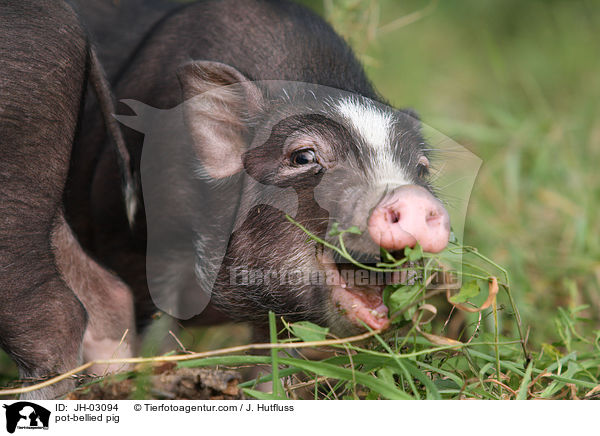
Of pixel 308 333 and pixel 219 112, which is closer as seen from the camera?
pixel 308 333

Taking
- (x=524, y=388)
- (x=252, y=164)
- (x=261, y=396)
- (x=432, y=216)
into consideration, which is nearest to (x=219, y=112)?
(x=252, y=164)

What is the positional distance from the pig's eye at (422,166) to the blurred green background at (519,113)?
76cm

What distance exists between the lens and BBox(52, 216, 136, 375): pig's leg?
249 cm

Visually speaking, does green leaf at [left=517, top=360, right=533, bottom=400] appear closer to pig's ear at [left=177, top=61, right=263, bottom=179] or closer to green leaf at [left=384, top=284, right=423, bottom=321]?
green leaf at [left=384, top=284, right=423, bottom=321]

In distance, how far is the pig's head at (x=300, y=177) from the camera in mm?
2230

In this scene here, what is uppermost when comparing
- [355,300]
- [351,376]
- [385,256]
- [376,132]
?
[376,132]

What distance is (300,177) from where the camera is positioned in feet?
7.89

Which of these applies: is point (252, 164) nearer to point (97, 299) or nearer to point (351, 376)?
point (97, 299)

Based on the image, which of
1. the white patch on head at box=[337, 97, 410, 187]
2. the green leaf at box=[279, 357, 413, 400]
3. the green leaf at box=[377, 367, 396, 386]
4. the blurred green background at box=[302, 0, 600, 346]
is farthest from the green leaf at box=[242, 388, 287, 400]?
the blurred green background at box=[302, 0, 600, 346]

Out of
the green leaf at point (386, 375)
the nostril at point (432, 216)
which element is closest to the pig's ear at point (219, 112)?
the nostril at point (432, 216)

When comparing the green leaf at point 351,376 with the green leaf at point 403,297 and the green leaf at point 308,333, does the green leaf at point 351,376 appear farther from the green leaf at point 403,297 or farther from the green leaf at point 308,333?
the green leaf at point 403,297
